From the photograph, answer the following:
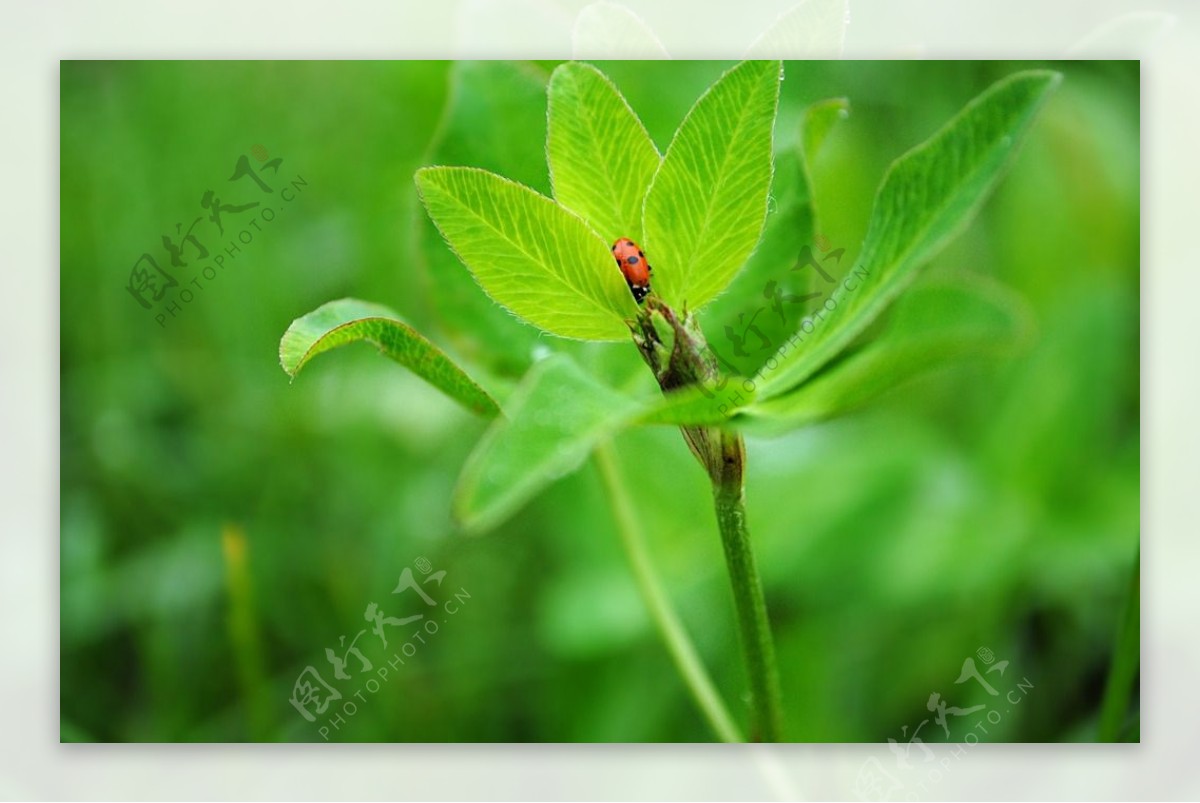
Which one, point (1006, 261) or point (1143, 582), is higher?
point (1006, 261)

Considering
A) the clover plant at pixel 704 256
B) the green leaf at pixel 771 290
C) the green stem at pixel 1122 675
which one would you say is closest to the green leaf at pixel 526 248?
the clover plant at pixel 704 256

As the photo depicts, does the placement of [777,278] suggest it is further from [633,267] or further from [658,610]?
[658,610]

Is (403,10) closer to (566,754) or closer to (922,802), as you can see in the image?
(566,754)

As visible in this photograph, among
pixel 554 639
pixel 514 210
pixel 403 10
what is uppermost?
pixel 403 10

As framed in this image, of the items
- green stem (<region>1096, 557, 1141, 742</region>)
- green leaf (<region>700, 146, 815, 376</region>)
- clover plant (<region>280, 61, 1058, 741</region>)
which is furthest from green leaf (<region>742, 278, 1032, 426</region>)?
green stem (<region>1096, 557, 1141, 742</region>)

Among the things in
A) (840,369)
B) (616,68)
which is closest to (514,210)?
(840,369)

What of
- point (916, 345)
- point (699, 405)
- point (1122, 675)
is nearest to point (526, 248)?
point (699, 405)
